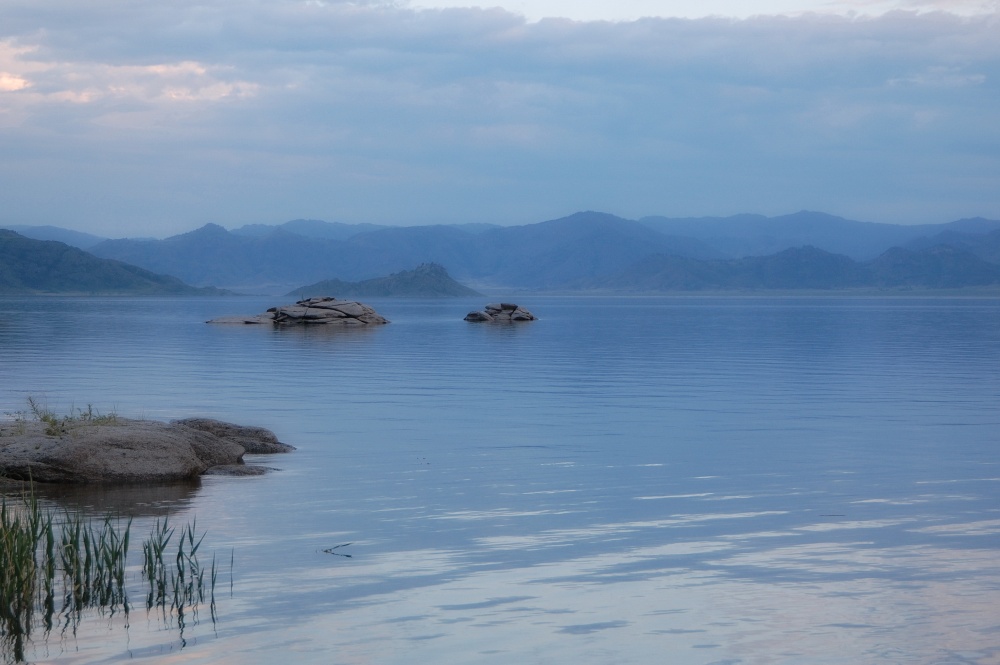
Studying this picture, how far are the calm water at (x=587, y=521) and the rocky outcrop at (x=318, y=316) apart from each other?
55422 mm

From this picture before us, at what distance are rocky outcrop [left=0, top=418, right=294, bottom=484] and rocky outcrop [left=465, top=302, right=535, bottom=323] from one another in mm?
74731

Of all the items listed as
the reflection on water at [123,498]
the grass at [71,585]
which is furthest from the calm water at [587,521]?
the grass at [71,585]

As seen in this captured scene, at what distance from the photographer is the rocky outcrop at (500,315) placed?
93562mm

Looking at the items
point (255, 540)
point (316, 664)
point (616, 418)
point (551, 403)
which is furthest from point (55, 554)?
point (551, 403)

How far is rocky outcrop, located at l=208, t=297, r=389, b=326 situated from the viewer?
89250 mm

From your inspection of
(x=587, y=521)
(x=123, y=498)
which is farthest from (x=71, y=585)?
(x=587, y=521)

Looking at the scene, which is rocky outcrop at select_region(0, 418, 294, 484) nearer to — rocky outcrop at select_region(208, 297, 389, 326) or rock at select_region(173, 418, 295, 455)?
rock at select_region(173, 418, 295, 455)

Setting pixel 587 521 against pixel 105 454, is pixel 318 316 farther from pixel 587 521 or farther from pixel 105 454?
pixel 587 521

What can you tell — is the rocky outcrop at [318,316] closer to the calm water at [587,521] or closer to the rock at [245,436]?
the calm water at [587,521]

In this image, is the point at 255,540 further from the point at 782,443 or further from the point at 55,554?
the point at 782,443

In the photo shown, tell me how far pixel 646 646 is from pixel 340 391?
23.0m

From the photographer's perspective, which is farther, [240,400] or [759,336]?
[759,336]

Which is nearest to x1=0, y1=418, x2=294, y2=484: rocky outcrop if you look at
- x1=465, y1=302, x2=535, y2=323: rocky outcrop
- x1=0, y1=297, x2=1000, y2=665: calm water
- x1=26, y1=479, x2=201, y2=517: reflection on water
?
x1=26, y1=479, x2=201, y2=517: reflection on water

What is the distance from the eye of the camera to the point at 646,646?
9.26 m
